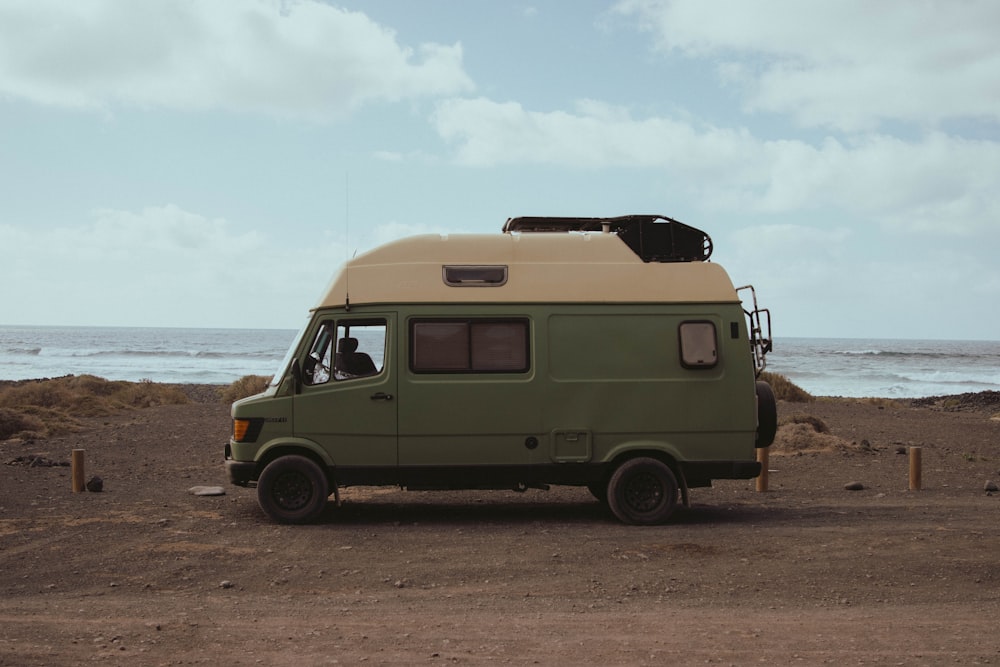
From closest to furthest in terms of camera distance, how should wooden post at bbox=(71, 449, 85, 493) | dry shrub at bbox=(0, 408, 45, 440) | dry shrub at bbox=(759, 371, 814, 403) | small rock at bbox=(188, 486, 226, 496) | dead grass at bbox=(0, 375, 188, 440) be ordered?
small rock at bbox=(188, 486, 226, 496) < wooden post at bbox=(71, 449, 85, 493) < dry shrub at bbox=(0, 408, 45, 440) < dead grass at bbox=(0, 375, 188, 440) < dry shrub at bbox=(759, 371, 814, 403)

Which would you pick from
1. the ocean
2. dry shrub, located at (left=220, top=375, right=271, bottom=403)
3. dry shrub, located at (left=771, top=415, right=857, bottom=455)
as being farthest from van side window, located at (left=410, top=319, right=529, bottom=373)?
the ocean

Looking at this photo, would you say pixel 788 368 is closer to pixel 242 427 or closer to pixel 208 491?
pixel 208 491

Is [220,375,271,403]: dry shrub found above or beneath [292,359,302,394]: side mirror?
beneath

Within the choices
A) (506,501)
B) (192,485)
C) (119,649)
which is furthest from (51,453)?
(119,649)

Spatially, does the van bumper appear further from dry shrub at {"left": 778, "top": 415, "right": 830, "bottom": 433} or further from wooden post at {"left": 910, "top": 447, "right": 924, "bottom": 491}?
dry shrub at {"left": 778, "top": 415, "right": 830, "bottom": 433}

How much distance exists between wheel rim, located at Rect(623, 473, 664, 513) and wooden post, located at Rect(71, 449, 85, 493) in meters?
7.27

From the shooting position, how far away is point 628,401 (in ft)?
34.6

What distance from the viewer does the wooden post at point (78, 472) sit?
13016mm

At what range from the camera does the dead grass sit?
21109 millimetres

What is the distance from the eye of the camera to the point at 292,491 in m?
10.6

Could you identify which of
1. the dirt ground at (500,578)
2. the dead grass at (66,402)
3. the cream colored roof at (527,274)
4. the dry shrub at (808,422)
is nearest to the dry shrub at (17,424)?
the dead grass at (66,402)

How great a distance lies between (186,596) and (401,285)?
4165 millimetres

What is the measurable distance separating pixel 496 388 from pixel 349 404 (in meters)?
1.56

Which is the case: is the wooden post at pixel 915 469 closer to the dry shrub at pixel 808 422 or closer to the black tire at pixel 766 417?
the black tire at pixel 766 417
